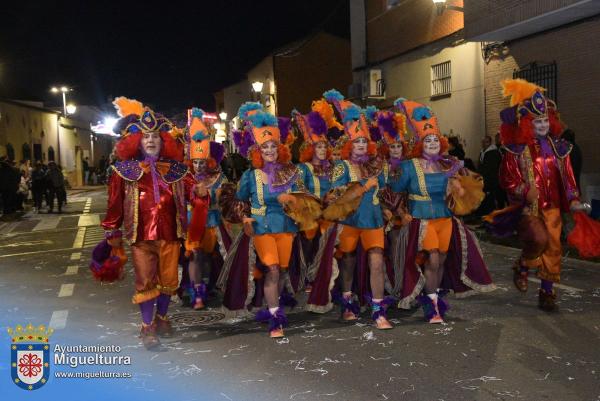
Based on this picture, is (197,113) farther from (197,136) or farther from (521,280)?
(521,280)

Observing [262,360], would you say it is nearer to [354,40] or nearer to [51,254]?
[51,254]

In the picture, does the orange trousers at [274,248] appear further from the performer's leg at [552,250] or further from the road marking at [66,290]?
the road marking at [66,290]

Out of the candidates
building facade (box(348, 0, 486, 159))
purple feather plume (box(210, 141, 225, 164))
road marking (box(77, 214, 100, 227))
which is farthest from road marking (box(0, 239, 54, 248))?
building facade (box(348, 0, 486, 159))

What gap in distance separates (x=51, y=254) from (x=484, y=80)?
11.3 meters

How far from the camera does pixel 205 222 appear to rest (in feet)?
24.2

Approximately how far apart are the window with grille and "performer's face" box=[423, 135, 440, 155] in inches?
501

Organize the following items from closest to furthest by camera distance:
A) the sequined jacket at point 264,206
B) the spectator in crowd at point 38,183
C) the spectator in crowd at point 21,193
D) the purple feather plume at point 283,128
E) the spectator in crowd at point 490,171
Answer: the sequined jacket at point 264,206 → the purple feather plume at point 283,128 → the spectator in crowd at point 490,171 → the spectator in crowd at point 38,183 → the spectator in crowd at point 21,193

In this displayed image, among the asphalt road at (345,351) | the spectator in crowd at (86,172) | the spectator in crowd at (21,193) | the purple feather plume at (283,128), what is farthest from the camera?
the spectator in crowd at (86,172)

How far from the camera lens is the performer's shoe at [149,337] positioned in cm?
582

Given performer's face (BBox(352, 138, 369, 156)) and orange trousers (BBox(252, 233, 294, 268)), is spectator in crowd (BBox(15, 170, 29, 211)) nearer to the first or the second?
orange trousers (BBox(252, 233, 294, 268))

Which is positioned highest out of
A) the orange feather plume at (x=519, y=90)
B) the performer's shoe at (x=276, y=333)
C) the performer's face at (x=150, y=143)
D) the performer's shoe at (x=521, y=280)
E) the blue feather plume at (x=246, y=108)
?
the orange feather plume at (x=519, y=90)

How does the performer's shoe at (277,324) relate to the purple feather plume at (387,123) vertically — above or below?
below

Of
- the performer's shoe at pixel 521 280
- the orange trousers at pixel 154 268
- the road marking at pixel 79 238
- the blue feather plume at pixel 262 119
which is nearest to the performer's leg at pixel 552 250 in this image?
the performer's shoe at pixel 521 280

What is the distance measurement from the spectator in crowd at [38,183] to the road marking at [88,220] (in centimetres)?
234
